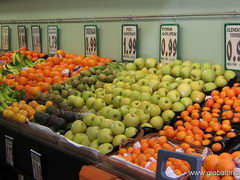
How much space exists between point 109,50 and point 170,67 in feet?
3.66

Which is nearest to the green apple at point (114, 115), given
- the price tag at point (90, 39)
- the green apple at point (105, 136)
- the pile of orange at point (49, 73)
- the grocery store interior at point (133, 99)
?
the grocery store interior at point (133, 99)

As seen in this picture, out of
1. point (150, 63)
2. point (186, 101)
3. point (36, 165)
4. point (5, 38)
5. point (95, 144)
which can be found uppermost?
point (5, 38)

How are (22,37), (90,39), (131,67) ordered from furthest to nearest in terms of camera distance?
(22,37) < (90,39) < (131,67)

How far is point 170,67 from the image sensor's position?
3027 mm

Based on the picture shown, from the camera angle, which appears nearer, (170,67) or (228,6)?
(228,6)

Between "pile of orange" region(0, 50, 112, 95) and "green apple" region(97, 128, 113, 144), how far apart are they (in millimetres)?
1377

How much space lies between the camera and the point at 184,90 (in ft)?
8.67

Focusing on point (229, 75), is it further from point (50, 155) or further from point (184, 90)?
point (50, 155)

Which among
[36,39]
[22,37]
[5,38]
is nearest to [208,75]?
[36,39]

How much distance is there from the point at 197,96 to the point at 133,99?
1.60 ft

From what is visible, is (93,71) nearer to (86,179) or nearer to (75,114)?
(75,114)

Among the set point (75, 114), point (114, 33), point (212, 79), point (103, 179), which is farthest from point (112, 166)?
point (114, 33)

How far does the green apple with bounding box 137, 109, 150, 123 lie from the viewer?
2.43 meters

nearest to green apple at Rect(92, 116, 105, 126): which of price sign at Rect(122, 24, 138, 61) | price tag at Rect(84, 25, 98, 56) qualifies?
price sign at Rect(122, 24, 138, 61)
